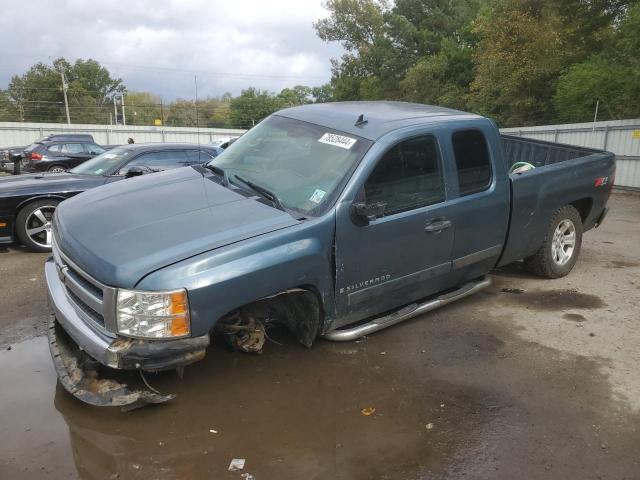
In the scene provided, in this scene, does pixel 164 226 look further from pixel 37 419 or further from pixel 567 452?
pixel 567 452

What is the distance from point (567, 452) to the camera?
2.84 m

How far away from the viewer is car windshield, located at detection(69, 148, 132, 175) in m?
7.61

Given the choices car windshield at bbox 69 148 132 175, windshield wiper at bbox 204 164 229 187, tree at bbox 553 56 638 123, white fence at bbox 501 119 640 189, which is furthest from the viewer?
tree at bbox 553 56 638 123

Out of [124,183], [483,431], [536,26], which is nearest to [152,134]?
[536,26]

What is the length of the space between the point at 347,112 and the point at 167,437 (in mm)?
2811

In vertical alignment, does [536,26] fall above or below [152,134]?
above

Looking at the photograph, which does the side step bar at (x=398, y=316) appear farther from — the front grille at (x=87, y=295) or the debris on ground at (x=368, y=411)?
the front grille at (x=87, y=295)

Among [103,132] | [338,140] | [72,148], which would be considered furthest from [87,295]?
[103,132]

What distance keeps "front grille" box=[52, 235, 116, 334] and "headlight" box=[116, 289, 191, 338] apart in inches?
2.5

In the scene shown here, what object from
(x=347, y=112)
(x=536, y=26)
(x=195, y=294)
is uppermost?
(x=536, y=26)

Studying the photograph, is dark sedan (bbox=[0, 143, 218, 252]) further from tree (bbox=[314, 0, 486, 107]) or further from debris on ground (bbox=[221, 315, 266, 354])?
tree (bbox=[314, 0, 486, 107])

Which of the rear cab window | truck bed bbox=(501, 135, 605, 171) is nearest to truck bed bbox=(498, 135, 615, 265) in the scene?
truck bed bbox=(501, 135, 605, 171)

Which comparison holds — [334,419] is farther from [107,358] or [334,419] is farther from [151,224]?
[151,224]

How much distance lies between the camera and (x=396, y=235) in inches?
147
